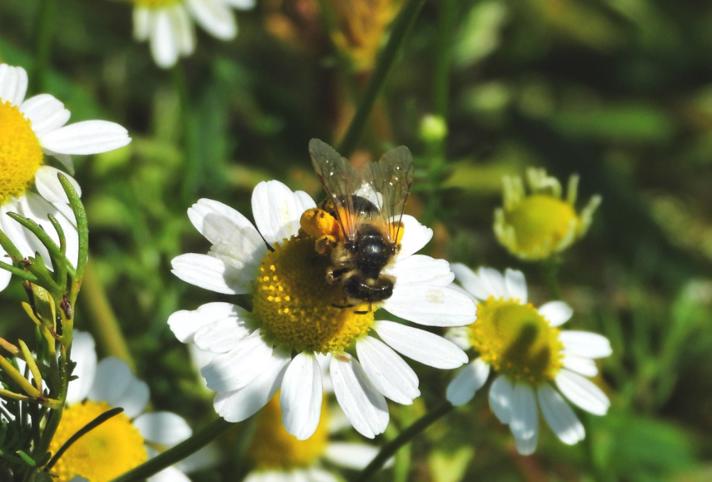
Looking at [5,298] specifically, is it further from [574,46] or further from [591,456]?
[574,46]

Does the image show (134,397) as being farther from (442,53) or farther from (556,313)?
(442,53)

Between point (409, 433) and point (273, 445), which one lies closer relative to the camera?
point (409, 433)

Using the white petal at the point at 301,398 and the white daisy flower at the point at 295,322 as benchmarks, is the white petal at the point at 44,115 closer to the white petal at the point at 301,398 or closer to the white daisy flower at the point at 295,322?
the white daisy flower at the point at 295,322

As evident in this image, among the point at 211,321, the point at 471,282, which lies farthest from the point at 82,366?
the point at 471,282

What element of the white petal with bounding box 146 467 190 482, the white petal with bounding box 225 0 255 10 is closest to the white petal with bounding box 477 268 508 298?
the white petal with bounding box 146 467 190 482

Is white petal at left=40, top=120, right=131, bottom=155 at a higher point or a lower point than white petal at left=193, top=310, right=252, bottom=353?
higher

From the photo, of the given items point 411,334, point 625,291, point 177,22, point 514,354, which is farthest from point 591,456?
point 177,22

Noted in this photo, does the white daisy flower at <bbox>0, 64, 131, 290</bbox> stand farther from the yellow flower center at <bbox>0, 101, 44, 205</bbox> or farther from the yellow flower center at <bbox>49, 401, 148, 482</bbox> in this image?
the yellow flower center at <bbox>49, 401, 148, 482</bbox>
